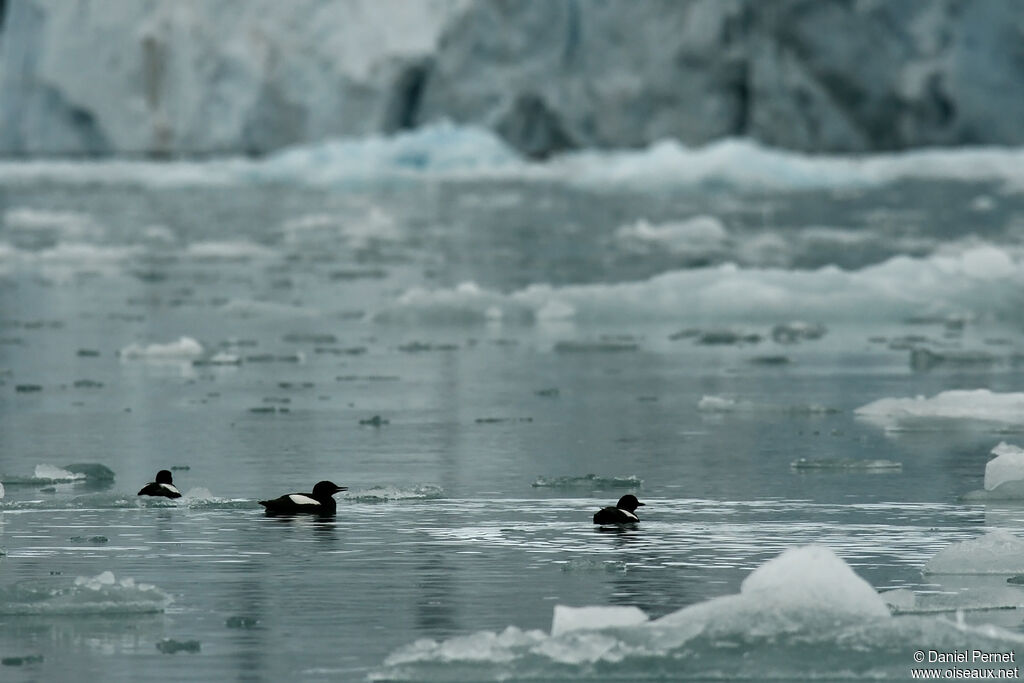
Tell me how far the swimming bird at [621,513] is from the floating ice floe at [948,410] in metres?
2.66

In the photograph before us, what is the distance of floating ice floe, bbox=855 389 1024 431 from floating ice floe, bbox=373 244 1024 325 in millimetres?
5093

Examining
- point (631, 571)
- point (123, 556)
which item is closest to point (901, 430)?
point (631, 571)

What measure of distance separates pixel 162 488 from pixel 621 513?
1578 millimetres

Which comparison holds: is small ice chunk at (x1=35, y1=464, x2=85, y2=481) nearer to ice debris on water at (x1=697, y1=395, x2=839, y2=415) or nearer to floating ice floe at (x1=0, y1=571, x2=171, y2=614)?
floating ice floe at (x1=0, y1=571, x2=171, y2=614)

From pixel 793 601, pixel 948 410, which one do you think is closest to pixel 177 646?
pixel 793 601

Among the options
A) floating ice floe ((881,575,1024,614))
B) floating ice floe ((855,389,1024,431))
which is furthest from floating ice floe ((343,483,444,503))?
floating ice floe ((855,389,1024,431))

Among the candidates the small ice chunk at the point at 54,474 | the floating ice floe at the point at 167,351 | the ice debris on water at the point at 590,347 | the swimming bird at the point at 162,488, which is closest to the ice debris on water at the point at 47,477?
the small ice chunk at the point at 54,474

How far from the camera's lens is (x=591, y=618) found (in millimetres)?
4664

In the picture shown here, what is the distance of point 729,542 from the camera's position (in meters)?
6.21

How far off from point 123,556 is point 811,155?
1391 inches

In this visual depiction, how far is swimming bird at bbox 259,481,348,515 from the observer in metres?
6.77

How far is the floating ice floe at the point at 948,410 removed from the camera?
29.9 feet

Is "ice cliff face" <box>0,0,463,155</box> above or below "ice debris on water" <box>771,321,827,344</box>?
above

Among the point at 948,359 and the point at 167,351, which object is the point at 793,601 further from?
the point at 167,351
